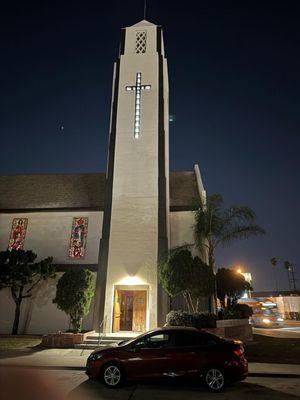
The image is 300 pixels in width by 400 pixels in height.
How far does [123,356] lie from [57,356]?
5.80m

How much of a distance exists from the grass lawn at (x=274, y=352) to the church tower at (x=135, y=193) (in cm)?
560

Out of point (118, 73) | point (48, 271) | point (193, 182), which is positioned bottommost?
point (48, 271)

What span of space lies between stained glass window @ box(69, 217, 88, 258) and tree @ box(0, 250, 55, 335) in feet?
6.69

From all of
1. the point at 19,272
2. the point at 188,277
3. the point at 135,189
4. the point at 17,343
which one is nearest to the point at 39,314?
the point at 19,272

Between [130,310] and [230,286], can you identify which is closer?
[130,310]

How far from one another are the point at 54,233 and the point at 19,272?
171 inches

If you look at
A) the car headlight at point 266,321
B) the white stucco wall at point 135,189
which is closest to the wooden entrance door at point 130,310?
the white stucco wall at point 135,189

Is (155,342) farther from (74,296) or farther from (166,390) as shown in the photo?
(74,296)

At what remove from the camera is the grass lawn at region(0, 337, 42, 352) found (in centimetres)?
1471

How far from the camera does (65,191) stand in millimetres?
24484

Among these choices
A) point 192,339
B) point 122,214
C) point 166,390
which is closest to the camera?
point 166,390

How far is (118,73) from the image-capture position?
23.9 m

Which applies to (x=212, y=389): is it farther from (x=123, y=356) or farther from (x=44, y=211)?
(x=44, y=211)

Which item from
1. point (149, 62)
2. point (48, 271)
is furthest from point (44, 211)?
point (149, 62)
